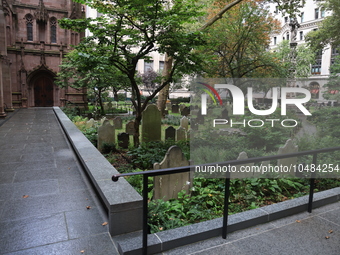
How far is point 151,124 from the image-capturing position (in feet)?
35.1

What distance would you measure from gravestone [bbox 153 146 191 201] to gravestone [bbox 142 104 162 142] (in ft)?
17.3

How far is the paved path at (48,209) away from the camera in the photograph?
121 inches

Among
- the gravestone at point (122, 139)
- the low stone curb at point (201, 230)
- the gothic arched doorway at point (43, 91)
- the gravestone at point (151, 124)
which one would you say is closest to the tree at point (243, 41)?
the gravestone at point (151, 124)

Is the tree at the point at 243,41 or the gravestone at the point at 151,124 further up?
the tree at the point at 243,41

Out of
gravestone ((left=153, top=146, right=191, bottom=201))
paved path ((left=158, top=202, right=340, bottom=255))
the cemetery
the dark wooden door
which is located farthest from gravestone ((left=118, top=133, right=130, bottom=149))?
the dark wooden door

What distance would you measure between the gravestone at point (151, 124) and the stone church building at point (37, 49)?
700 inches

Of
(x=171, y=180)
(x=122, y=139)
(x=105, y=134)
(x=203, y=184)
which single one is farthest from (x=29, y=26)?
(x=171, y=180)

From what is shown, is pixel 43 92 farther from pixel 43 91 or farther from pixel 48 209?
pixel 48 209

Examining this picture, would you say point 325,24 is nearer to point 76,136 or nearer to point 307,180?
point 307,180

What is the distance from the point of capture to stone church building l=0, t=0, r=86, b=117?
25203 millimetres

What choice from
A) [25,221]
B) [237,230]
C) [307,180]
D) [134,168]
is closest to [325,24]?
[307,180]

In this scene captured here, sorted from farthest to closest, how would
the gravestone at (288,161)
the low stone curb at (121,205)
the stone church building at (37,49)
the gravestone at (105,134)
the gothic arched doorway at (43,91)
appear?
the gothic arched doorway at (43,91) → the stone church building at (37,49) → the gravestone at (105,134) → the gravestone at (288,161) → the low stone curb at (121,205)

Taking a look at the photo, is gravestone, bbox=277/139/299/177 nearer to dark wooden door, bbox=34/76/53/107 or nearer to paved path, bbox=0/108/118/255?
paved path, bbox=0/108/118/255

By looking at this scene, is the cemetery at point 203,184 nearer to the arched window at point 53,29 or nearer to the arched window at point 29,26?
the arched window at point 53,29
